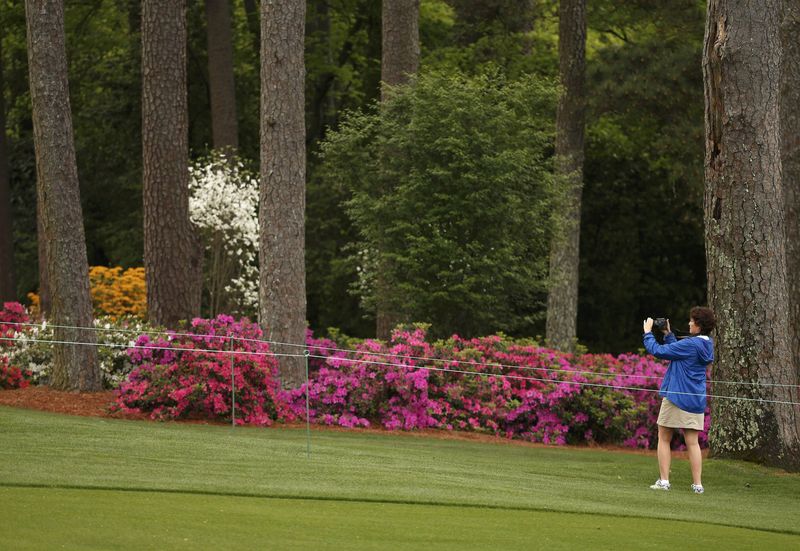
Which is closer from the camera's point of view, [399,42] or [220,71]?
[399,42]

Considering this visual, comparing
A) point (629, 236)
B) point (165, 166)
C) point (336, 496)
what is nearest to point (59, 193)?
point (165, 166)

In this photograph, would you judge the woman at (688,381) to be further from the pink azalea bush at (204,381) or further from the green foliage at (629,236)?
the green foliage at (629,236)

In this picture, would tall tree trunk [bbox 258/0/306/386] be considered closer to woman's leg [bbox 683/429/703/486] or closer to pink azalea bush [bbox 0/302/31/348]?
pink azalea bush [bbox 0/302/31/348]

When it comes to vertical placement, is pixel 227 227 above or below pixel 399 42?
below

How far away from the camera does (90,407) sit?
16.3 metres

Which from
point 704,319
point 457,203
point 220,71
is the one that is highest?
point 220,71

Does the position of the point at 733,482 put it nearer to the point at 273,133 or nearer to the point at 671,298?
the point at 273,133

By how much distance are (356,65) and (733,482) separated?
23.6 meters

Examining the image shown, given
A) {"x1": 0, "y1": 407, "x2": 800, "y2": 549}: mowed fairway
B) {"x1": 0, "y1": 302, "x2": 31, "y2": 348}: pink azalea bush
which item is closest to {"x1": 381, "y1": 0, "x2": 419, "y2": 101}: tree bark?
{"x1": 0, "y1": 302, "x2": 31, "y2": 348}: pink azalea bush

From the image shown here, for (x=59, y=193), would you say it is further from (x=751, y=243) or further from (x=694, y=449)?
(x=694, y=449)

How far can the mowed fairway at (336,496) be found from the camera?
322 inches

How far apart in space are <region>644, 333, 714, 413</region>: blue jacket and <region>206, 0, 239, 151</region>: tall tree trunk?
18.0m

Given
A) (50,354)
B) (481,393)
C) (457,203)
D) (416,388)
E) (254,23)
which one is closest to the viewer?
(416,388)

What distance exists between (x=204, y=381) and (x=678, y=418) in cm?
668
